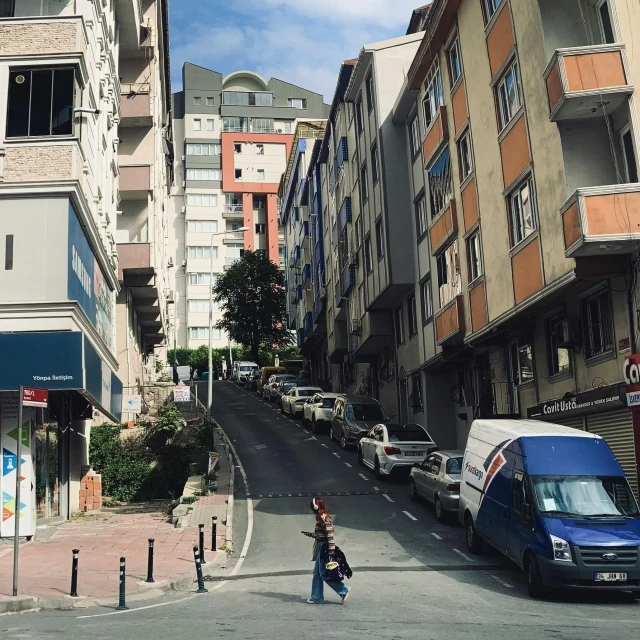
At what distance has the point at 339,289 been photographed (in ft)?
150

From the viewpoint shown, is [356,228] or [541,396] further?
[356,228]

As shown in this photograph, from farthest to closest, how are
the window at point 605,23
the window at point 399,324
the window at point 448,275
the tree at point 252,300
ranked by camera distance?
the tree at point 252,300, the window at point 399,324, the window at point 448,275, the window at point 605,23

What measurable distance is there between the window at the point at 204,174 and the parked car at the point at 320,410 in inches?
2358

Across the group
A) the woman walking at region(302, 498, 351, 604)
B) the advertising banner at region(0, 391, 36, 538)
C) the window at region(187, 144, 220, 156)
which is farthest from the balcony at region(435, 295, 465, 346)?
the window at region(187, 144, 220, 156)

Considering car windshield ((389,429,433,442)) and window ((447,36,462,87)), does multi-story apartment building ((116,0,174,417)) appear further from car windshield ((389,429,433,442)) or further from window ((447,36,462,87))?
window ((447,36,462,87))

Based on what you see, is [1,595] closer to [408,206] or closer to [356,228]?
[408,206]

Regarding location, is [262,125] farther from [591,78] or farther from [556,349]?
[591,78]

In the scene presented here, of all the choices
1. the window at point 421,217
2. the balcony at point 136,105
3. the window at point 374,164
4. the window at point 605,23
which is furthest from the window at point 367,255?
the window at point 605,23

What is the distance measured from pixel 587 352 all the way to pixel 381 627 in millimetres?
10229

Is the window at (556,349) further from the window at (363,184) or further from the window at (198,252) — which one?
the window at (198,252)

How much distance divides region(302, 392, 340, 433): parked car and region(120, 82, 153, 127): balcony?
1420cm

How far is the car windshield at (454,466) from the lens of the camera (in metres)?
19.4

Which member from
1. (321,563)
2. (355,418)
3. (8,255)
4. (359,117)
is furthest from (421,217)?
(321,563)

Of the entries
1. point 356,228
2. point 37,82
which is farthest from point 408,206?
point 37,82
